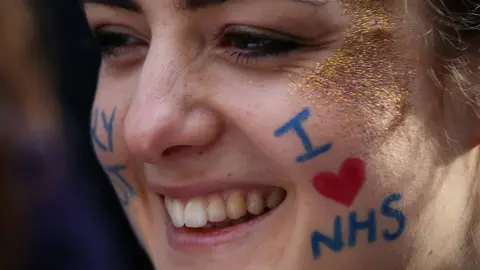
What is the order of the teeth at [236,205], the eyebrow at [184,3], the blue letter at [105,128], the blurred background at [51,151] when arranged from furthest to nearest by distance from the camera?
the blurred background at [51,151] → the blue letter at [105,128] → the teeth at [236,205] → the eyebrow at [184,3]

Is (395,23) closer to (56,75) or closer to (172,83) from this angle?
(172,83)

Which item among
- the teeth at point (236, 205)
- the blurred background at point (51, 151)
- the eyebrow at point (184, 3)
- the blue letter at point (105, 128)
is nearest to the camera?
the eyebrow at point (184, 3)

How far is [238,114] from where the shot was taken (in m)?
0.82

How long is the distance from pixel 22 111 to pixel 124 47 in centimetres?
59

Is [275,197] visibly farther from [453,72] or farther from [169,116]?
[453,72]

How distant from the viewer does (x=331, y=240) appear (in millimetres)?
826

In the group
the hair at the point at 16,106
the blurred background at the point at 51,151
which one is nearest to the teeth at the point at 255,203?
the blurred background at the point at 51,151

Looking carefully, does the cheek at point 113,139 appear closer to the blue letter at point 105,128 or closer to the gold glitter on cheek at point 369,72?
the blue letter at point 105,128

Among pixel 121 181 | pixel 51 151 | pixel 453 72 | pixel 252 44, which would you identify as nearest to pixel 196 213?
pixel 121 181

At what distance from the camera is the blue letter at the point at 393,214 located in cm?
81

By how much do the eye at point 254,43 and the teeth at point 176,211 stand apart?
0.26 metres

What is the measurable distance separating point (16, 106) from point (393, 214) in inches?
40.0

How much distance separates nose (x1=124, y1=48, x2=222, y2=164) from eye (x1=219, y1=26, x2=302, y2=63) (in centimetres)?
7

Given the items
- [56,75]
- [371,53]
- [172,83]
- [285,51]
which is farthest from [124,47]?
[56,75]
